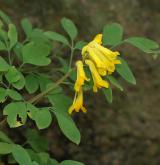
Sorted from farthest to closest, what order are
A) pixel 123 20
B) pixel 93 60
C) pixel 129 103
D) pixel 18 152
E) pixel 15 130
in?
pixel 123 20 < pixel 129 103 < pixel 15 130 < pixel 93 60 < pixel 18 152

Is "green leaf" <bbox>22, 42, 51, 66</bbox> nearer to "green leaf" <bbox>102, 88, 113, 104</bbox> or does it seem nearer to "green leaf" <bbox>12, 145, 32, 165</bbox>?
"green leaf" <bbox>102, 88, 113, 104</bbox>

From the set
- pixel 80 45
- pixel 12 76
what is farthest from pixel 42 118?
pixel 80 45

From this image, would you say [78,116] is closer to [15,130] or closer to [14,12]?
[15,130]

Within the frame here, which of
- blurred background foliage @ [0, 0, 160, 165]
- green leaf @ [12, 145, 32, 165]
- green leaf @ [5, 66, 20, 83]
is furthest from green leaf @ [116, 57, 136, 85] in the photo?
blurred background foliage @ [0, 0, 160, 165]

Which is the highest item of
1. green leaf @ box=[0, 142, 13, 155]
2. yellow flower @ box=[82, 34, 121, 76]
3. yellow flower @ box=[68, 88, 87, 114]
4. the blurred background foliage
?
yellow flower @ box=[82, 34, 121, 76]

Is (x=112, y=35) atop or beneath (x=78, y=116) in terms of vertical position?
atop

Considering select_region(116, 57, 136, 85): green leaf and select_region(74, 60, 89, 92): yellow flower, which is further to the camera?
select_region(116, 57, 136, 85): green leaf

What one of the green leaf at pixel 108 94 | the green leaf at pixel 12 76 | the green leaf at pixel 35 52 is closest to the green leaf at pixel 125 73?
the green leaf at pixel 108 94

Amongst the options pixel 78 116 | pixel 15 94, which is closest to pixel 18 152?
pixel 15 94
